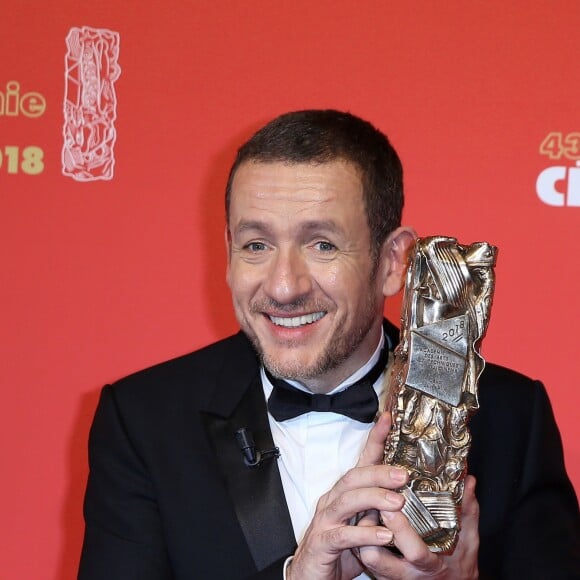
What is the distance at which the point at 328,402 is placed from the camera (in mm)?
2588

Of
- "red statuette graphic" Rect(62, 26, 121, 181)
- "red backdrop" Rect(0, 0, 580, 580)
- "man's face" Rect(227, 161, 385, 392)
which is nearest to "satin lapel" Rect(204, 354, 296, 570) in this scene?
"man's face" Rect(227, 161, 385, 392)

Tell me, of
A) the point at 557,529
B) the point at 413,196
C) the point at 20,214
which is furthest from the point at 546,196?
the point at 20,214

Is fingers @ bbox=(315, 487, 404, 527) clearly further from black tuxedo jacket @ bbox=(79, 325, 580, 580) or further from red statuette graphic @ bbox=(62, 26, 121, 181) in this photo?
red statuette graphic @ bbox=(62, 26, 121, 181)

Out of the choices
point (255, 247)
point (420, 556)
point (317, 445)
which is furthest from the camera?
point (317, 445)

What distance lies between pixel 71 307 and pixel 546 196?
1.39 meters

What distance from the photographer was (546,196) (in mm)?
3076

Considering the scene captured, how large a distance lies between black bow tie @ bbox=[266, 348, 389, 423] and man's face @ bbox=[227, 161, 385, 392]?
0.15 m

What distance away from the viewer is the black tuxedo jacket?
2.43 meters

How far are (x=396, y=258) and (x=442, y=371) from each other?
530 millimetres

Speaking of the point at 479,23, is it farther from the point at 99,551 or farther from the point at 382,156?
the point at 99,551

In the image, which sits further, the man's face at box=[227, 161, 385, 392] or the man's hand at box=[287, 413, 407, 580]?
the man's face at box=[227, 161, 385, 392]

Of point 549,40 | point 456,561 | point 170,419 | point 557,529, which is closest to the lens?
point 456,561

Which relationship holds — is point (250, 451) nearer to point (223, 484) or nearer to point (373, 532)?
point (223, 484)

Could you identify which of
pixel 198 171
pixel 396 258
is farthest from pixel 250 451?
pixel 198 171
